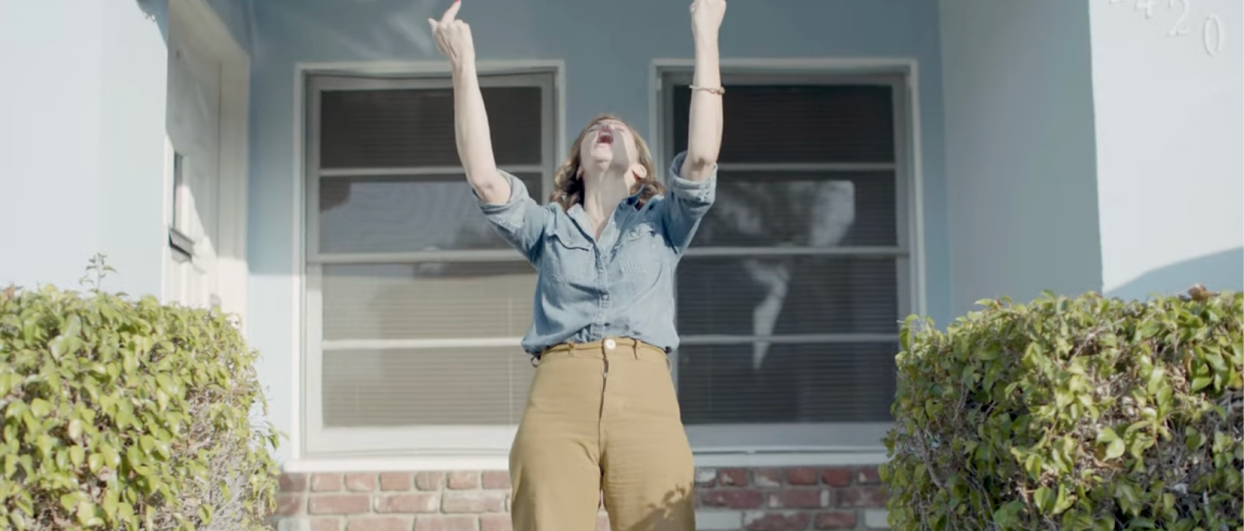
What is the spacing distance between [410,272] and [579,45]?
3.52 ft

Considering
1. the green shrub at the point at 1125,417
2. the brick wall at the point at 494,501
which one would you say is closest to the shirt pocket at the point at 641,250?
the green shrub at the point at 1125,417

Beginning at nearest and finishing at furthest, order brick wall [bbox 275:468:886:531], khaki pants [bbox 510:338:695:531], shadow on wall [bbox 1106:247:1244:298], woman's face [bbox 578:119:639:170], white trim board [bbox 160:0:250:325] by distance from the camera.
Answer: khaki pants [bbox 510:338:695:531]
woman's face [bbox 578:119:639:170]
shadow on wall [bbox 1106:247:1244:298]
brick wall [bbox 275:468:886:531]
white trim board [bbox 160:0:250:325]

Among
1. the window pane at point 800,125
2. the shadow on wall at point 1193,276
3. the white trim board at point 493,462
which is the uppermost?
the window pane at point 800,125

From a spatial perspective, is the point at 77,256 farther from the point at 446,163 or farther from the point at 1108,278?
the point at 1108,278

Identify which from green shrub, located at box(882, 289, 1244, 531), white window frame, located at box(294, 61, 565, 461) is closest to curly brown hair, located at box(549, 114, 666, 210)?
green shrub, located at box(882, 289, 1244, 531)

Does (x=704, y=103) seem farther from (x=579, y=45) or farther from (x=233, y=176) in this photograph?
(x=233, y=176)

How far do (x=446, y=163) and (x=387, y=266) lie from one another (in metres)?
0.45

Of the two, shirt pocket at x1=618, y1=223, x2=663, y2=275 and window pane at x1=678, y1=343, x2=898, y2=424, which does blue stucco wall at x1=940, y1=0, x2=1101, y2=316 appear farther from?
shirt pocket at x1=618, y1=223, x2=663, y2=275

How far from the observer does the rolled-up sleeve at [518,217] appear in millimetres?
2965

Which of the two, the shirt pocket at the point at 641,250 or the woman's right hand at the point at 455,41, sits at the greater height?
the woman's right hand at the point at 455,41

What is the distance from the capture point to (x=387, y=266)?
5043 mm

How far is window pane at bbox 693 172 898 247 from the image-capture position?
16.6 ft

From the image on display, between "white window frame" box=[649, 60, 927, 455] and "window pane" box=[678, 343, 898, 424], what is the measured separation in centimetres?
4

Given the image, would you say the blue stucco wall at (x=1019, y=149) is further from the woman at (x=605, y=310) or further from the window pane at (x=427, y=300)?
the window pane at (x=427, y=300)
